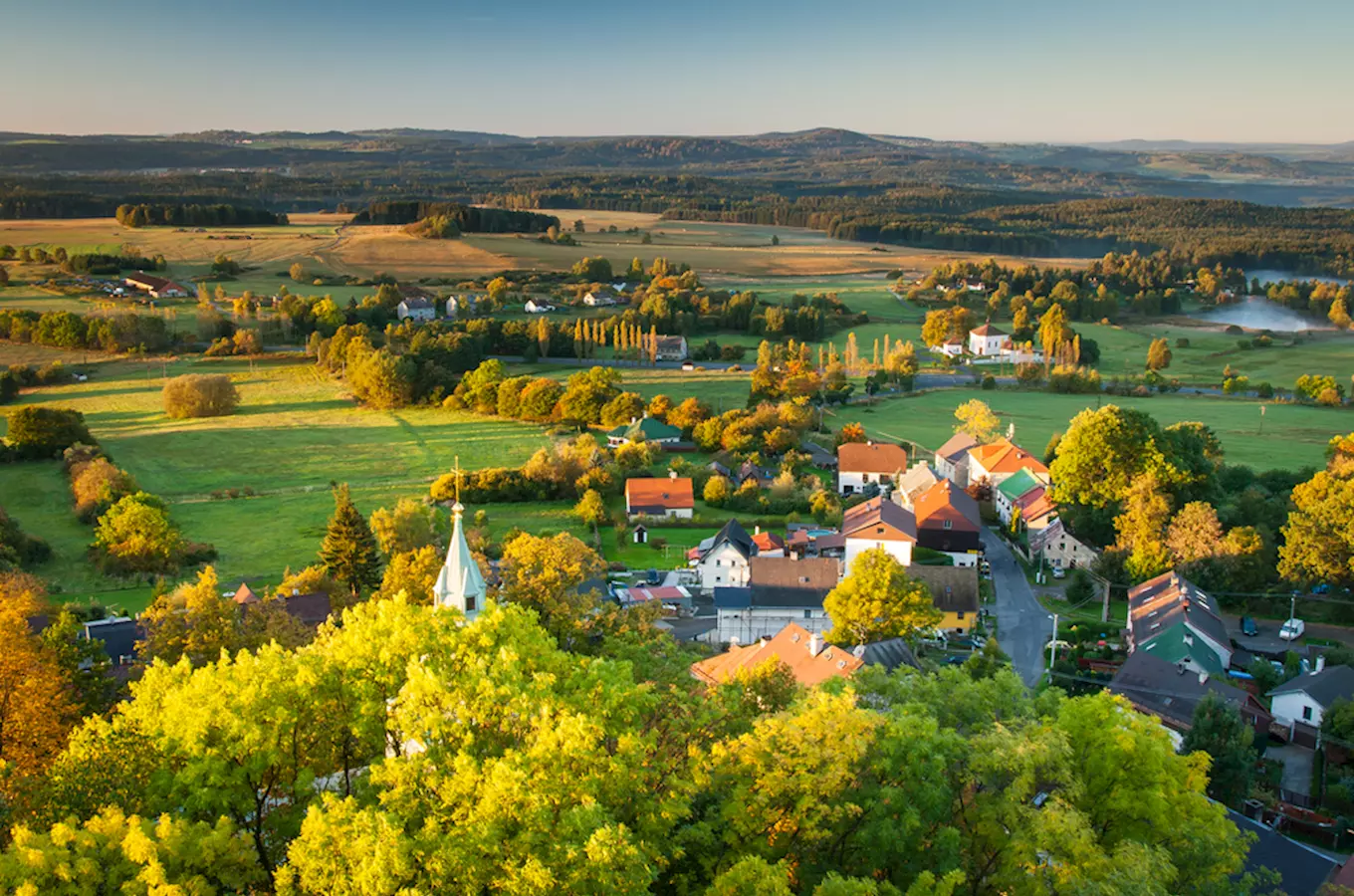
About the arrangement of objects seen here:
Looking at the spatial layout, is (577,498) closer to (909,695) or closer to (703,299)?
(909,695)

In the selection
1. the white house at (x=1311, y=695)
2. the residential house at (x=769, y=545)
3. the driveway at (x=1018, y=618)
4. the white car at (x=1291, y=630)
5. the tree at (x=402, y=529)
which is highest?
the tree at (x=402, y=529)

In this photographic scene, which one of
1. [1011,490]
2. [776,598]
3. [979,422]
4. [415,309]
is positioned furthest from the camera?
[415,309]

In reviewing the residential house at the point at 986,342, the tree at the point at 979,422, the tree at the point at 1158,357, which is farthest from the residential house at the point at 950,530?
the residential house at the point at 986,342

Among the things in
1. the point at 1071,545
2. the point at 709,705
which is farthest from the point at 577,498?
the point at 709,705

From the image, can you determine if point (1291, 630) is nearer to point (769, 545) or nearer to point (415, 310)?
point (769, 545)

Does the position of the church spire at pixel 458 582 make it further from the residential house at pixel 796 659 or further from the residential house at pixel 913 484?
the residential house at pixel 913 484

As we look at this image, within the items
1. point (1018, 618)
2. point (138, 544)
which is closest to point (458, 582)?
point (1018, 618)

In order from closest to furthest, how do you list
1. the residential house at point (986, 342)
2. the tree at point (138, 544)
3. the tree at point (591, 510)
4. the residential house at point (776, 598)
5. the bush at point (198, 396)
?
1. the residential house at point (776, 598)
2. the tree at point (138, 544)
3. the tree at point (591, 510)
4. the bush at point (198, 396)
5. the residential house at point (986, 342)
